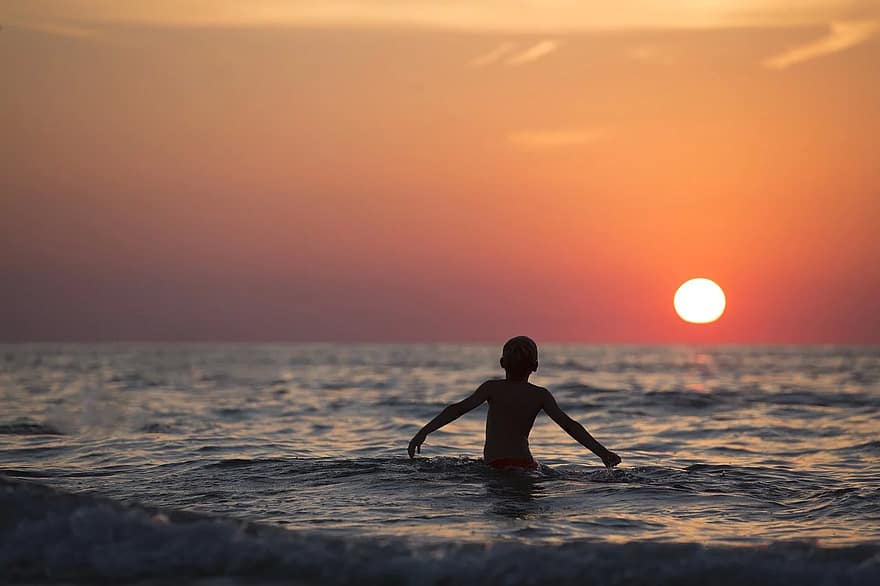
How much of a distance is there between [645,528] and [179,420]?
12.2 meters

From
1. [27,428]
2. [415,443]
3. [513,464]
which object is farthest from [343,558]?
[27,428]

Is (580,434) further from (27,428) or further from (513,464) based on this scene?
(27,428)

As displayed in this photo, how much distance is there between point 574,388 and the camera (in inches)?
1228

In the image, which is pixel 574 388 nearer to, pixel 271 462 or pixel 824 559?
pixel 271 462

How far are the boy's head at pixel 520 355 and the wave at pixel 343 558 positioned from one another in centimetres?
301

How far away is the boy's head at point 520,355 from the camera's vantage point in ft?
30.3

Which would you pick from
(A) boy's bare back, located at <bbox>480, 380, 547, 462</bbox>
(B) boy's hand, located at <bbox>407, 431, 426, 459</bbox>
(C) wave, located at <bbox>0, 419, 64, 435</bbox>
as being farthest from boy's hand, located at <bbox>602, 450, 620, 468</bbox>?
(C) wave, located at <bbox>0, 419, 64, 435</bbox>

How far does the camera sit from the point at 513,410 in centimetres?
938

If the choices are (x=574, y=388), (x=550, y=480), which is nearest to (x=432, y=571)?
(x=550, y=480)

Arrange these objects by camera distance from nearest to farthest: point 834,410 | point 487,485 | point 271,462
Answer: point 487,485 → point 271,462 → point 834,410

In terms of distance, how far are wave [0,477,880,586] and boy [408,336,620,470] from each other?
8.88 ft

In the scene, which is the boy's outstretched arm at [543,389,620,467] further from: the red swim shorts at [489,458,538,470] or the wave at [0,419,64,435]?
the wave at [0,419,64,435]

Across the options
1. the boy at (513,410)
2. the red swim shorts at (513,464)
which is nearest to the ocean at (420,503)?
the red swim shorts at (513,464)

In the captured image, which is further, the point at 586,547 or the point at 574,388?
the point at 574,388
